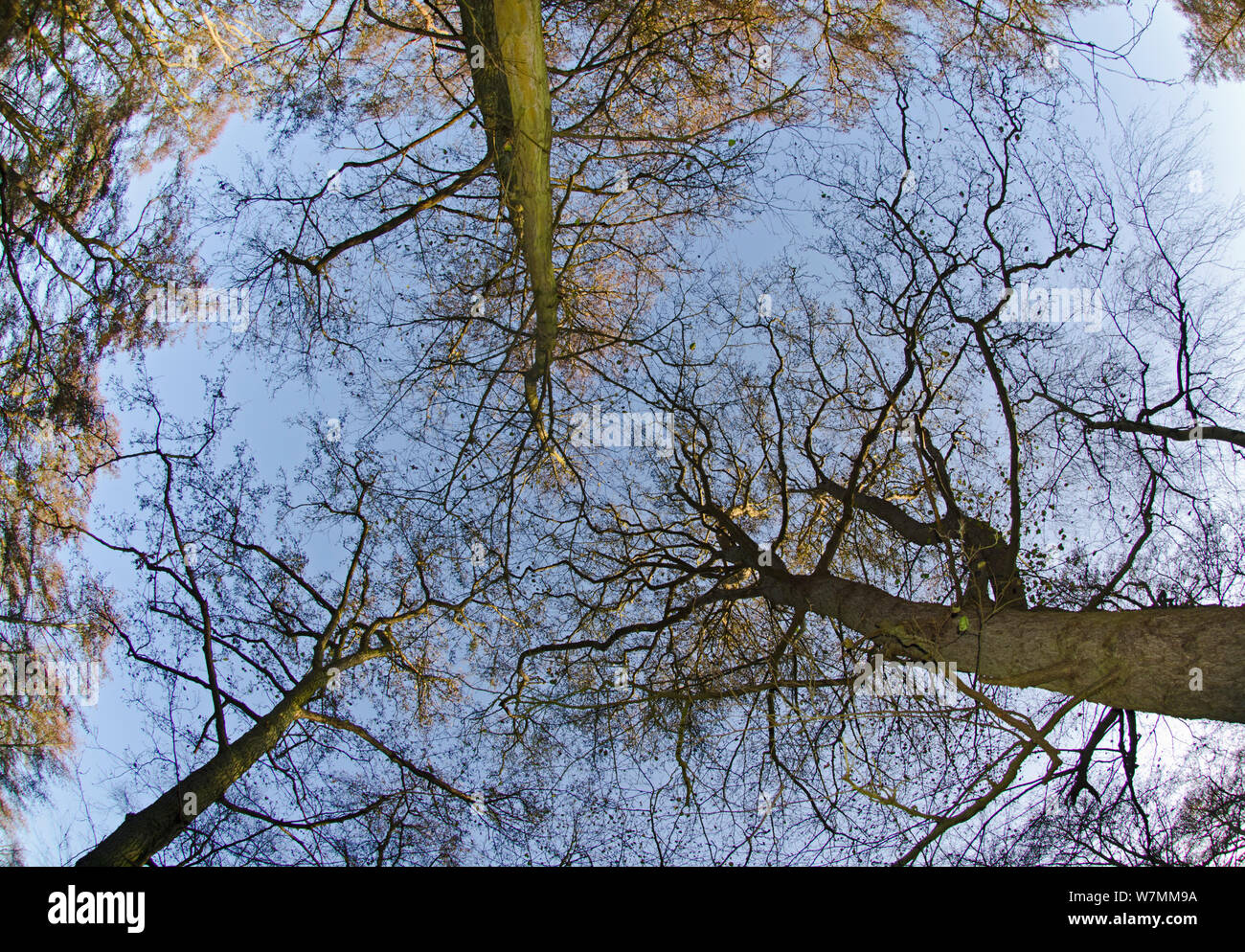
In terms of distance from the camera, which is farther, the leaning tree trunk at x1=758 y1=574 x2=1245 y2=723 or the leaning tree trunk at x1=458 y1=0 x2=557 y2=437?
the leaning tree trunk at x1=458 y1=0 x2=557 y2=437

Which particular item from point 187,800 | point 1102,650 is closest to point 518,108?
point 1102,650

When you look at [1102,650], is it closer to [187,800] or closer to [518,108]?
[518,108]

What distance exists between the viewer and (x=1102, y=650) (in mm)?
3385

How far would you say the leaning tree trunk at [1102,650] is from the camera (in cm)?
302

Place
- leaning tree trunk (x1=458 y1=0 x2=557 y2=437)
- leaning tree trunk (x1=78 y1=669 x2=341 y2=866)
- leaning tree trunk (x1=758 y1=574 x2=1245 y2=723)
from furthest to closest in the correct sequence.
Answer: leaning tree trunk (x1=78 y1=669 x2=341 y2=866) → leaning tree trunk (x1=458 y1=0 x2=557 y2=437) → leaning tree trunk (x1=758 y1=574 x2=1245 y2=723)

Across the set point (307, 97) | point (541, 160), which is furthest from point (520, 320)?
point (307, 97)

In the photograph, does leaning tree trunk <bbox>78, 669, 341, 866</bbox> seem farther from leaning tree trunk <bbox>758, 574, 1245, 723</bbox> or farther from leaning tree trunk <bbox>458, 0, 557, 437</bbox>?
leaning tree trunk <bbox>758, 574, 1245, 723</bbox>

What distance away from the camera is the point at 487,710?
6.19 metres

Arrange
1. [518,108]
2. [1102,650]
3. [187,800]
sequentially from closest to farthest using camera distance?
[1102,650] < [518,108] < [187,800]

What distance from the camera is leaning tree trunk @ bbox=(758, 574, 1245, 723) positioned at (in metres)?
3.02

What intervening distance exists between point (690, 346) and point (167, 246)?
5.68 m

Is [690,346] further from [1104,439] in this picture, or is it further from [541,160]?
[1104,439]

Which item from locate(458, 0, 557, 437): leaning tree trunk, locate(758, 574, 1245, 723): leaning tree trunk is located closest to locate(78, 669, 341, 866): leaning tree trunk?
locate(458, 0, 557, 437): leaning tree trunk
